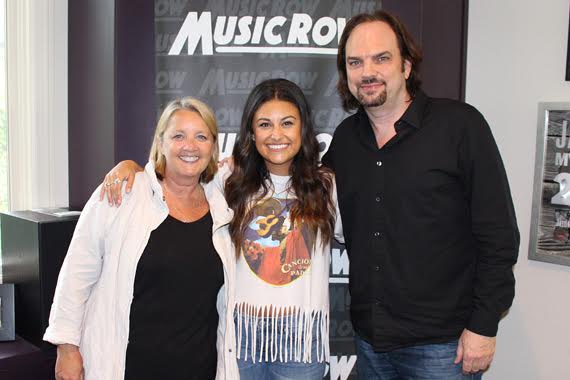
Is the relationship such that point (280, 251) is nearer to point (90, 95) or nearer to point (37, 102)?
point (90, 95)

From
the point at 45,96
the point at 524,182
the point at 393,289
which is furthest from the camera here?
the point at 45,96

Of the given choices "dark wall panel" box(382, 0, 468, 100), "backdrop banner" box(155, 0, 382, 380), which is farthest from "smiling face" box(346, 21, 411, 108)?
"dark wall panel" box(382, 0, 468, 100)

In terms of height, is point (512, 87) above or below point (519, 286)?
above

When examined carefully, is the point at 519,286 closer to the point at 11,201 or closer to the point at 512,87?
the point at 512,87

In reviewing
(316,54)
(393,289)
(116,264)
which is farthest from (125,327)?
(316,54)

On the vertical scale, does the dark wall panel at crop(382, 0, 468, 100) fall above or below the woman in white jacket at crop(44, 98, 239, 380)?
above

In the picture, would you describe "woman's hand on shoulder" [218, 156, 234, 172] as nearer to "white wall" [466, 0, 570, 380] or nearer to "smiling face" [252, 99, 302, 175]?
"smiling face" [252, 99, 302, 175]

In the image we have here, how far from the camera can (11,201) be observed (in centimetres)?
277

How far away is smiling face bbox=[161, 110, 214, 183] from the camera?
68.7 inches

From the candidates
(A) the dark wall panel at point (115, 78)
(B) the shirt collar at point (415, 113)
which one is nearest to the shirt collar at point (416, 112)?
(B) the shirt collar at point (415, 113)

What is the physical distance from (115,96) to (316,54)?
0.91m

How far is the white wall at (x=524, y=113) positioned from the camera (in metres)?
2.23

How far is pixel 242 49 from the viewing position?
2.42 meters

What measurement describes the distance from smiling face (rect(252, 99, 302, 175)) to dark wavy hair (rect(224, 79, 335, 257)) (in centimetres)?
3
